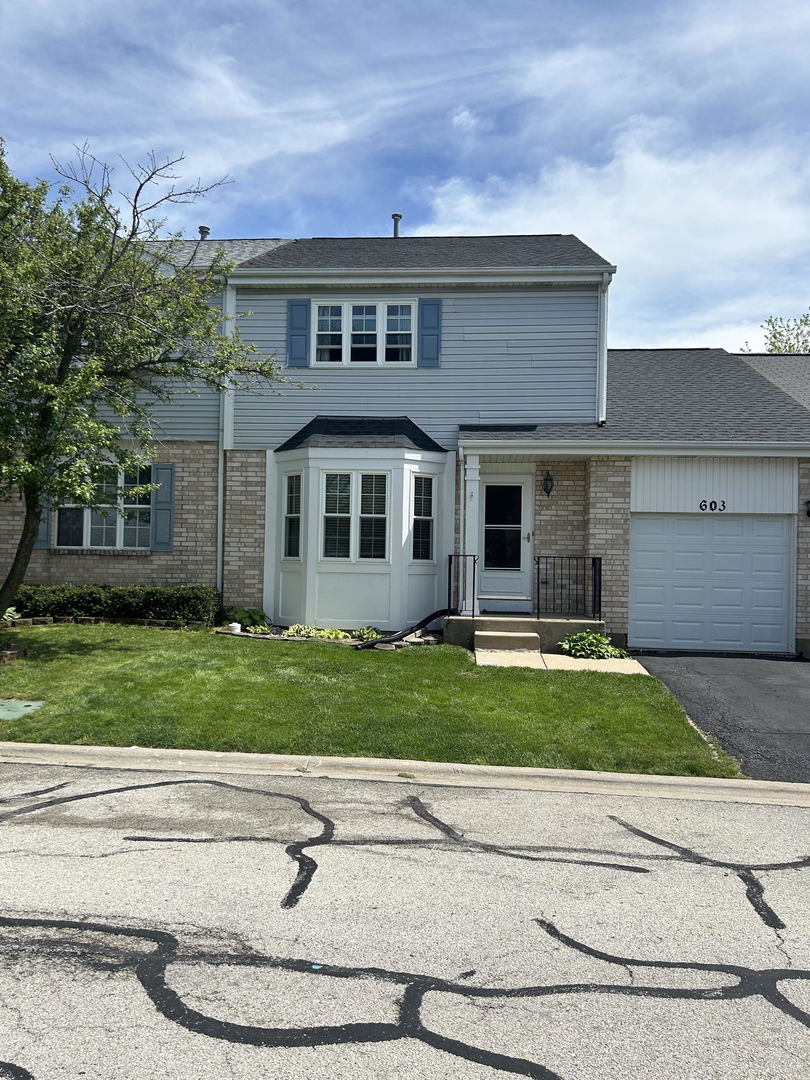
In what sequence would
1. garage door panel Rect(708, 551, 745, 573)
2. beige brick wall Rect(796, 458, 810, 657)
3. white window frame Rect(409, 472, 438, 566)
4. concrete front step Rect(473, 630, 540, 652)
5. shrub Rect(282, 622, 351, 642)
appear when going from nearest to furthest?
1. concrete front step Rect(473, 630, 540, 652)
2. shrub Rect(282, 622, 351, 642)
3. beige brick wall Rect(796, 458, 810, 657)
4. garage door panel Rect(708, 551, 745, 573)
5. white window frame Rect(409, 472, 438, 566)

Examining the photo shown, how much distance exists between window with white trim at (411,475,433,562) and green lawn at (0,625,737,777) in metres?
2.79

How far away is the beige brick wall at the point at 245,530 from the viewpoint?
14.3m

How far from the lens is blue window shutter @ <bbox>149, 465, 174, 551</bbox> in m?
14.4

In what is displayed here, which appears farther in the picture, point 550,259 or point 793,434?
point 550,259

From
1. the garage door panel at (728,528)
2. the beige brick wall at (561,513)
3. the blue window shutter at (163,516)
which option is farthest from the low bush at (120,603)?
the garage door panel at (728,528)

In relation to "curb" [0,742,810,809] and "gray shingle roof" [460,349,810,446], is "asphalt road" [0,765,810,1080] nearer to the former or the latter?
"curb" [0,742,810,809]

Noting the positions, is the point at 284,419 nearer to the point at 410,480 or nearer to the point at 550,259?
the point at 410,480

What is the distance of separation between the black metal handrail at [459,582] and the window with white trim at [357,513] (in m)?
1.27

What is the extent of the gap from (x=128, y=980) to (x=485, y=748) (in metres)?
4.29

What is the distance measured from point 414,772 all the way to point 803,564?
8965 mm

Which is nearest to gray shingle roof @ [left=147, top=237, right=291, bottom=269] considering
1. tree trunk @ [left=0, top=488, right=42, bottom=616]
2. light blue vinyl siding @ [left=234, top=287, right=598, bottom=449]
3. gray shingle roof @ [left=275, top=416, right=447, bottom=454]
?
light blue vinyl siding @ [left=234, top=287, right=598, bottom=449]

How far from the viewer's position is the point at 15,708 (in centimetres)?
826

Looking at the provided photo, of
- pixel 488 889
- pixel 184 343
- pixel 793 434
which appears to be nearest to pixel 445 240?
pixel 184 343

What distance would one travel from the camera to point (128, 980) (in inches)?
133
